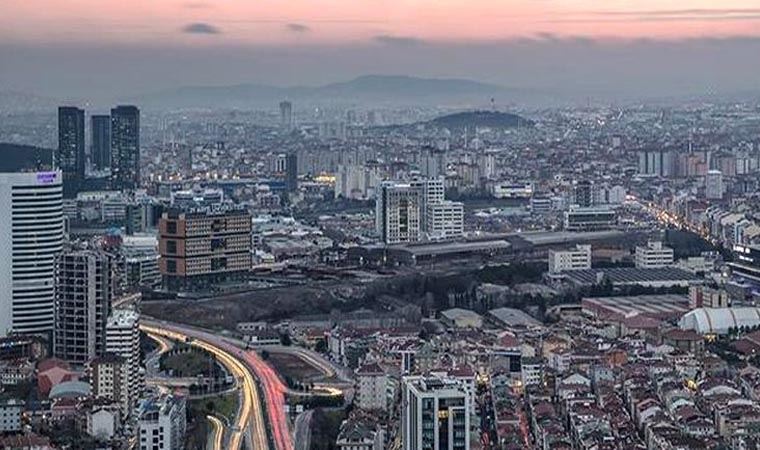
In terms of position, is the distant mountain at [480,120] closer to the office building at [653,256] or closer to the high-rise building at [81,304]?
the office building at [653,256]

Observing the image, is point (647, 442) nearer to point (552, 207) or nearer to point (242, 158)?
point (552, 207)

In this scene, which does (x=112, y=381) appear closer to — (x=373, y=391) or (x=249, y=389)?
(x=249, y=389)

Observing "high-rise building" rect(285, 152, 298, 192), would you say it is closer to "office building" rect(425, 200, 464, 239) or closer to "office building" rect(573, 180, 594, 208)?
"office building" rect(573, 180, 594, 208)

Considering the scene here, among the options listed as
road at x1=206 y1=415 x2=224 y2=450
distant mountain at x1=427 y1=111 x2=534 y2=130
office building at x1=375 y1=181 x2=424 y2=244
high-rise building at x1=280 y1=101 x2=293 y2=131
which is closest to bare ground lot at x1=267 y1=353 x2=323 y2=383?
road at x1=206 y1=415 x2=224 y2=450

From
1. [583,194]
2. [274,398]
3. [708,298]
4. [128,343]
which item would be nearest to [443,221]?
[583,194]

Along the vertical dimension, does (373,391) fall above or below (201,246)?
below

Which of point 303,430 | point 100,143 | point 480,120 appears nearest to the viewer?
point 303,430

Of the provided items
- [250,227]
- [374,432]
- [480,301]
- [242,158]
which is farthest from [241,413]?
[242,158]
